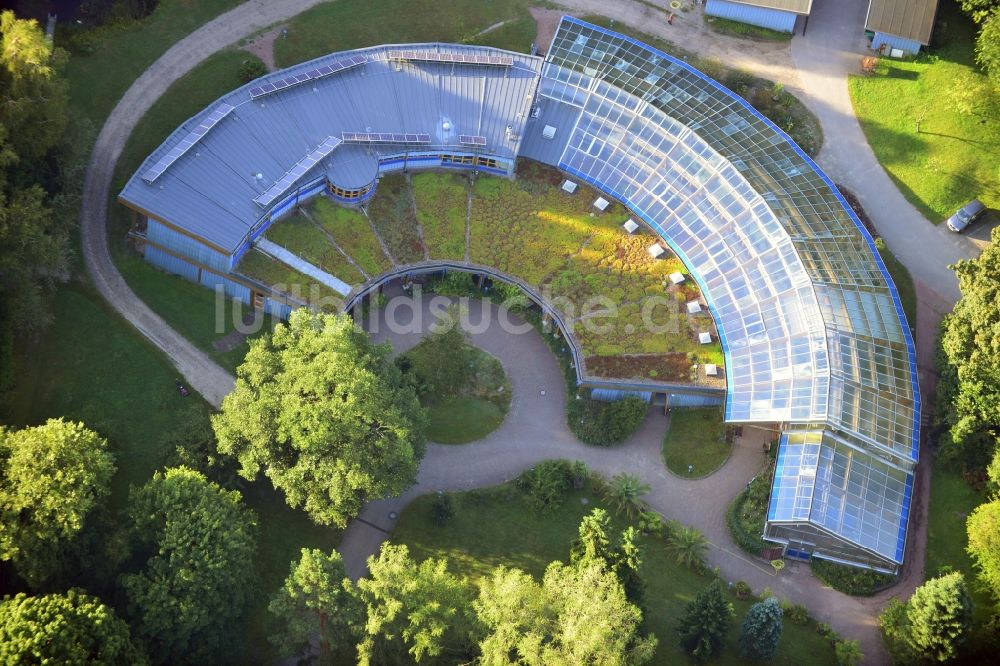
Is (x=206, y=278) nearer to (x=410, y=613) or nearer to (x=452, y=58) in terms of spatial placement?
(x=452, y=58)

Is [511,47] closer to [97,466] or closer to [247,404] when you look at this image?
[247,404]

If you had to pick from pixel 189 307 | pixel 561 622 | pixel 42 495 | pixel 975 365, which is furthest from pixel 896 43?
pixel 42 495

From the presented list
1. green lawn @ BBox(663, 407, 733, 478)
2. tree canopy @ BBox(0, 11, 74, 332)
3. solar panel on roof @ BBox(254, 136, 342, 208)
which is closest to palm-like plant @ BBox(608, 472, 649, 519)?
green lawn @ BBox(663, 407, 733, 478)

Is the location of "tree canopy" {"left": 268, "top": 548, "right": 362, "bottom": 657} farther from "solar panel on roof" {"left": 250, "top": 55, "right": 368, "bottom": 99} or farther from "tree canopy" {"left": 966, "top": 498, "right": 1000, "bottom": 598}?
"tree canopy" {"left": 966, "top": 498, "right": 1000, "bottom": 598}

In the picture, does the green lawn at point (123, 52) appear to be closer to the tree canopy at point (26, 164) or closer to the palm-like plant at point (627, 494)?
the tree canopy at point (26, 164)

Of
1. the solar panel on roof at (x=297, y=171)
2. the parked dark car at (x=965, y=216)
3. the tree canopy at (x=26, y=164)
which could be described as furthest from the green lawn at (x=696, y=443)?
the tree canopy at (x=26, y=164)

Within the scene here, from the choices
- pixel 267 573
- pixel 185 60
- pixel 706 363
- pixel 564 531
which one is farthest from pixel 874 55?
pixel 267 573

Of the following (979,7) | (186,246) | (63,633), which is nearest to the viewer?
(63,633)
